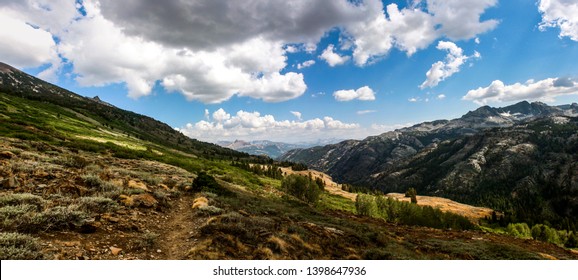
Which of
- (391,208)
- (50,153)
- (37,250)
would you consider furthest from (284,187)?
(37,250)

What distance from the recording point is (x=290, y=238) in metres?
19.1

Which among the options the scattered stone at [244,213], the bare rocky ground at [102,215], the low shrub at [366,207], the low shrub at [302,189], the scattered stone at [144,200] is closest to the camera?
the bare rocky ground at [102,215]

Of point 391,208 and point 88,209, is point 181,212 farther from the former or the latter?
point 391,208

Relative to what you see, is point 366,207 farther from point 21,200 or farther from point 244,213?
point 21,200

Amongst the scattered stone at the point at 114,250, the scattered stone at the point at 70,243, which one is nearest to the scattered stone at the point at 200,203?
the scattered stone at the point at 114,250

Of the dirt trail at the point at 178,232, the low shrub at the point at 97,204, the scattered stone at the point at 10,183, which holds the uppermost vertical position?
the scattered stone at the point at 10,183

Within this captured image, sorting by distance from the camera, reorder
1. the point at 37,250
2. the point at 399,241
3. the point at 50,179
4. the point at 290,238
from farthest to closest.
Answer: the point at 399,241, the point at 50,179, the point at 290,238, the point at 37,250

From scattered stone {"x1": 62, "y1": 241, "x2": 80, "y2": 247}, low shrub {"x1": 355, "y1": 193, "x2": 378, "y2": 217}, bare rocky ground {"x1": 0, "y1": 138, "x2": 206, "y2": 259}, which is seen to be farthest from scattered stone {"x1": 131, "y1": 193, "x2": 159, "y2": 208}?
low shrub {"x1": 355, "y1": 193, "x2": 378, "y2": 217}

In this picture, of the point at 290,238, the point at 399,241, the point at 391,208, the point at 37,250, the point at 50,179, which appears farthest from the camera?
the point at 391,208

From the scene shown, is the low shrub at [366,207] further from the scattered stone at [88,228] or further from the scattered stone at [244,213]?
the scattered stone at [88,228]

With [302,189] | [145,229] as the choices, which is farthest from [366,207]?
[145,229]

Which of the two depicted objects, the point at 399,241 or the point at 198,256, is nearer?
the point at 198,256

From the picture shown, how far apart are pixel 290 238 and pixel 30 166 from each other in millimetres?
23314

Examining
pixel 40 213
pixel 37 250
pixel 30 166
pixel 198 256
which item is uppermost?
pixel 30 166
